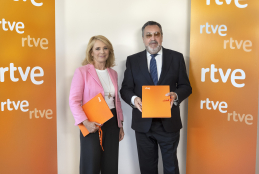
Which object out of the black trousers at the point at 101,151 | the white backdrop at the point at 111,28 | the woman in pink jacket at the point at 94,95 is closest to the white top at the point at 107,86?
the woman in pink jacket at the point at 94,95

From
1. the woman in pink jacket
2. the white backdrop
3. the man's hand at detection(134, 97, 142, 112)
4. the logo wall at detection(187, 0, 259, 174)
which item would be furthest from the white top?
the logo wall at detection(187, 0, 259, 174)

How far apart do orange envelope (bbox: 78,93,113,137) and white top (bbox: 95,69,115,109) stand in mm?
184

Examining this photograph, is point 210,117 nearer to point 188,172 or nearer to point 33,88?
point 188,172

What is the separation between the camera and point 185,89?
208cm

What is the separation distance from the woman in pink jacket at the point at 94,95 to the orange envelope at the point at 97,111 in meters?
0.05

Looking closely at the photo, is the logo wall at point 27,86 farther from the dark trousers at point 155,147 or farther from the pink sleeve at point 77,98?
the dark trousers at point 155,147

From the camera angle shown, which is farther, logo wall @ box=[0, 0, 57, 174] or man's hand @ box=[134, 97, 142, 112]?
logo wall @ box=[0, 0, 57, 174]

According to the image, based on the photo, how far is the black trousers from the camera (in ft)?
6.46

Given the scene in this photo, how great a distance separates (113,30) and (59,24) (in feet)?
2.24

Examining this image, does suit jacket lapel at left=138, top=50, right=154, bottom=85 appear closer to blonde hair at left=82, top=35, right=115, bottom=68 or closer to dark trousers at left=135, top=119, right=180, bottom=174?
blonde hair at left=82, top=35, right=115, bottom=68

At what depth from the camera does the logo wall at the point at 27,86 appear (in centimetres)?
228

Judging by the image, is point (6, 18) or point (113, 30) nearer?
point (6, 18)

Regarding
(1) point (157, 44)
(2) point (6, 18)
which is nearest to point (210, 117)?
(1) point (157, 44)

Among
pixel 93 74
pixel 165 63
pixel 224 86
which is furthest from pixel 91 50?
pixel 224 86
